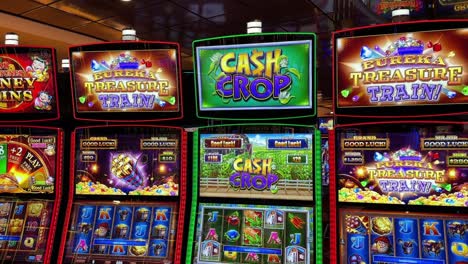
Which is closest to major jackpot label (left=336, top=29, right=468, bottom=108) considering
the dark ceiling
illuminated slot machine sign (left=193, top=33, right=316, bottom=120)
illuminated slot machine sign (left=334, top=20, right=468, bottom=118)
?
illuminated slot machine sign (left=334, top=20, right=468, bottom=118)

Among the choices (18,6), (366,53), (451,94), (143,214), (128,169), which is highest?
(18,6)

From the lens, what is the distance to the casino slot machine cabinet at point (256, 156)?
10.5 ft

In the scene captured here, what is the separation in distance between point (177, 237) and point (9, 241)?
1.52m

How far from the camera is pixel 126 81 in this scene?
371 cm

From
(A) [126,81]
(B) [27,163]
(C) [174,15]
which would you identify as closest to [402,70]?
(A) [126,81]

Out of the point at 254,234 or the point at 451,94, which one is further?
the point at 254,234

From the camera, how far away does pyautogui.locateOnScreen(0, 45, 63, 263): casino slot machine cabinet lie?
146 inches

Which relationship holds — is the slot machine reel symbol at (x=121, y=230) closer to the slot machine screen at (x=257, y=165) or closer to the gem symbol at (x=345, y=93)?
the slot machine screen at (x=257, y=165)

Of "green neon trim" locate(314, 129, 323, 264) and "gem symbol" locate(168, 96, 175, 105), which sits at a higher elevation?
"gem symbol" locate(168, 96, 175, 105)

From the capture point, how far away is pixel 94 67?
376cm

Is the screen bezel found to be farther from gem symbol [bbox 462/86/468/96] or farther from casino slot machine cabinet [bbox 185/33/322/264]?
gem symbol [bbox 462/86/468/96]

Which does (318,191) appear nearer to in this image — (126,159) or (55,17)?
(126,159)

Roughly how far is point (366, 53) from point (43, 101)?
2.84 metres

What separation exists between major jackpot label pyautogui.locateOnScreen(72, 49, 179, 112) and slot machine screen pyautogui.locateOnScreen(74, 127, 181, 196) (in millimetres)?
215
